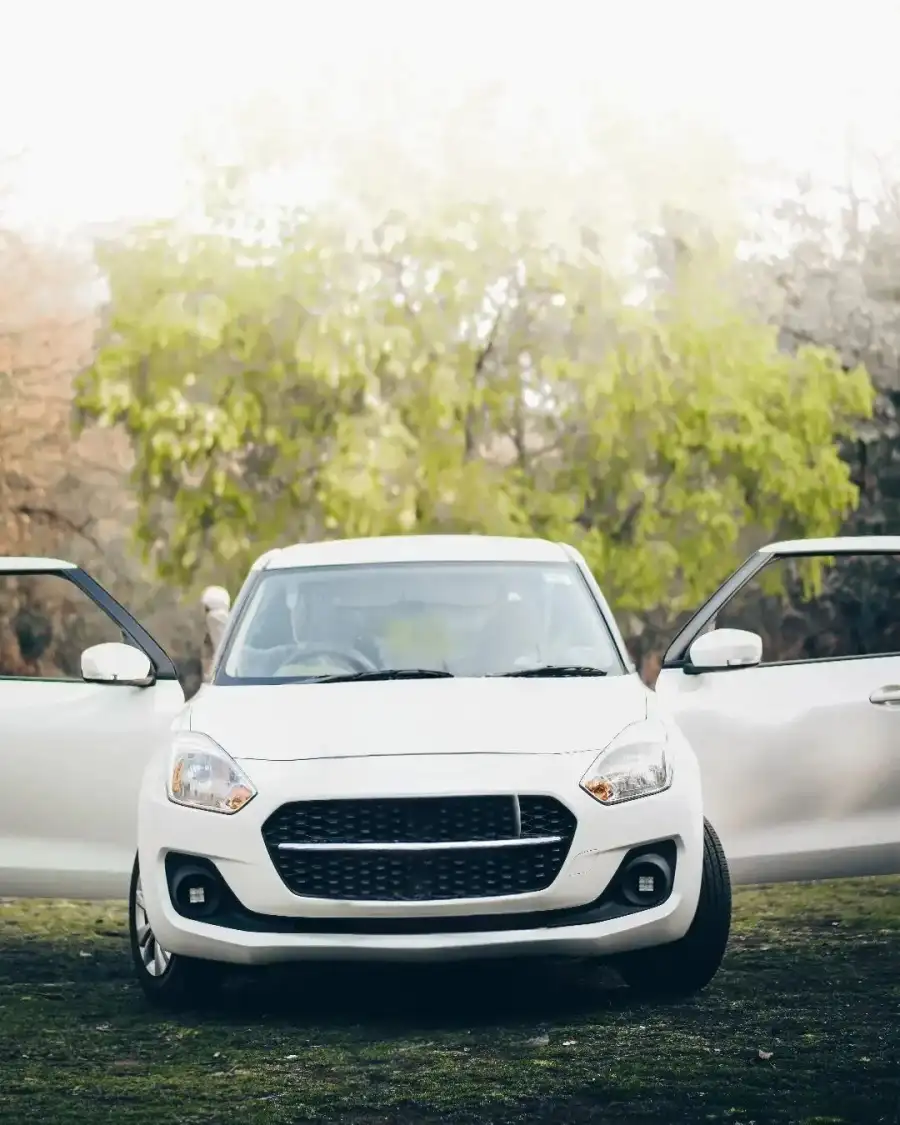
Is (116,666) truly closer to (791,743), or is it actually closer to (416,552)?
(416,552)

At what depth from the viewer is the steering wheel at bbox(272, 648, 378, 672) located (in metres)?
8.24

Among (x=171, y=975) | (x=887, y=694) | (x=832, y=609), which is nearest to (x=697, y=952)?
(x=887, y=694)

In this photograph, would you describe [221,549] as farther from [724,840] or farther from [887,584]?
[724,840]

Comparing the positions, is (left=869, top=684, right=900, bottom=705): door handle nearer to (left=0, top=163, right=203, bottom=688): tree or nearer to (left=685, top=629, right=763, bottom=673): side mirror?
(left=685, top=629, right=763, bottom=673): side mirror

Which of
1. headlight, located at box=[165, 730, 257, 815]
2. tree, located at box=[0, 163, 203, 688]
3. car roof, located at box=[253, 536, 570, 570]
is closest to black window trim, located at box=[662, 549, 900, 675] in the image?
car roof, located at box=[253, 536, 570, 570]

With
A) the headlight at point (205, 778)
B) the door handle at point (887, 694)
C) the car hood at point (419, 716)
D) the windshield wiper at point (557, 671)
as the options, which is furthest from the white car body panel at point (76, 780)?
the door handle at point (887, 694)

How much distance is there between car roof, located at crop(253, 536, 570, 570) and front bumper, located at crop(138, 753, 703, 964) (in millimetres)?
1754

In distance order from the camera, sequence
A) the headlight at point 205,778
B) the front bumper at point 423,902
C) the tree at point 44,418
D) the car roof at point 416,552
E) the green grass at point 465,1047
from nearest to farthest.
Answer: the green grass at point 465,1047, the front bumper at point 423,902, the headlight at point 205,778, the car roof at point 416,552, the tree at point 44,418

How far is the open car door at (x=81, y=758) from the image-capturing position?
8305mm

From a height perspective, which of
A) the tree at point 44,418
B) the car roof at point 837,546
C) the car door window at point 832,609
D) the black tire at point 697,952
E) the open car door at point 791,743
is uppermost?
the car roof at point 837,546

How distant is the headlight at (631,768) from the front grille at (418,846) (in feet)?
0.52

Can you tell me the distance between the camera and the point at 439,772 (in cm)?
704

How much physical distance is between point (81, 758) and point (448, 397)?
25999 mm

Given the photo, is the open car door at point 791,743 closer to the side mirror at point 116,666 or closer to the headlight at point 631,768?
the headlight at point 631,768
